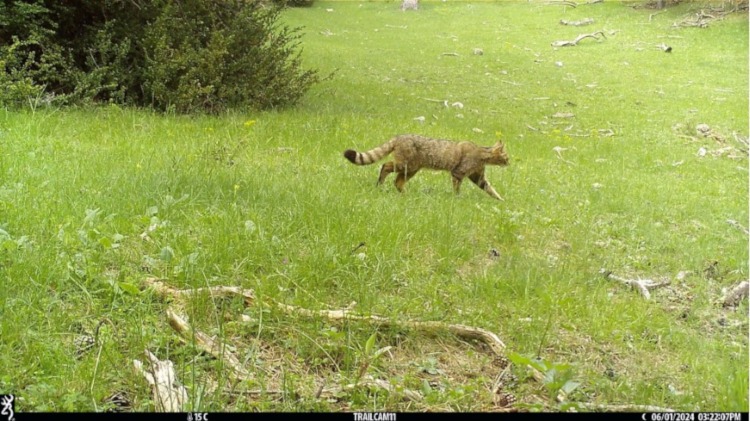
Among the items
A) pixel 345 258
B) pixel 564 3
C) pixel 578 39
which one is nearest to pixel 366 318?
pixel 345 258

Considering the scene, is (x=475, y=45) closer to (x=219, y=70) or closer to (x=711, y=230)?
(x=219, y=70)

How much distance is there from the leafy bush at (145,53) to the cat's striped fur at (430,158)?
4137 millimetres

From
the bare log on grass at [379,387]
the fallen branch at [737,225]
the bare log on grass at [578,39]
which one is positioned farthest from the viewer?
the bare log on grass at [578,39]

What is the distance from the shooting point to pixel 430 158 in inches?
336

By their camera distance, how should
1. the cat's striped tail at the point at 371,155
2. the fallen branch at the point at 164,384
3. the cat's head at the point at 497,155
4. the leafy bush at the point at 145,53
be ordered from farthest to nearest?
the leafy bush at the point at 145,53, the cat's head at the point at 497,155, the cat's striped tail at the point at 371,155, the fallen branch at the point at 164,384

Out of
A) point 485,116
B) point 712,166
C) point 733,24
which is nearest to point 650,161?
point 712,166

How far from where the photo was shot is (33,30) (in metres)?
10.5

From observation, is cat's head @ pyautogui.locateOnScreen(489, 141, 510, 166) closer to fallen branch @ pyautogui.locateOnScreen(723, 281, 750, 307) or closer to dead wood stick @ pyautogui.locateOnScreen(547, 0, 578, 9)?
fallen branch @ pyautogui.locateOnScreen(723, 281, 750, 307)

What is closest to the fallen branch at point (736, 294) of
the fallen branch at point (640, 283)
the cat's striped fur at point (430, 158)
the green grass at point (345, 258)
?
the green grass at point (345, 258)

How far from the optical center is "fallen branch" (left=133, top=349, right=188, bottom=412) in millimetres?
3117

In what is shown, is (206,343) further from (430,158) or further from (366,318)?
(430,158)

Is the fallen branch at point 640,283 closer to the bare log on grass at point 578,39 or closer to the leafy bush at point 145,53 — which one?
the leafy bush at point 145,53

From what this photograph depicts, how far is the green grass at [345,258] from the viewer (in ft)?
11.9

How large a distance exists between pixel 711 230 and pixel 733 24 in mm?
23007
